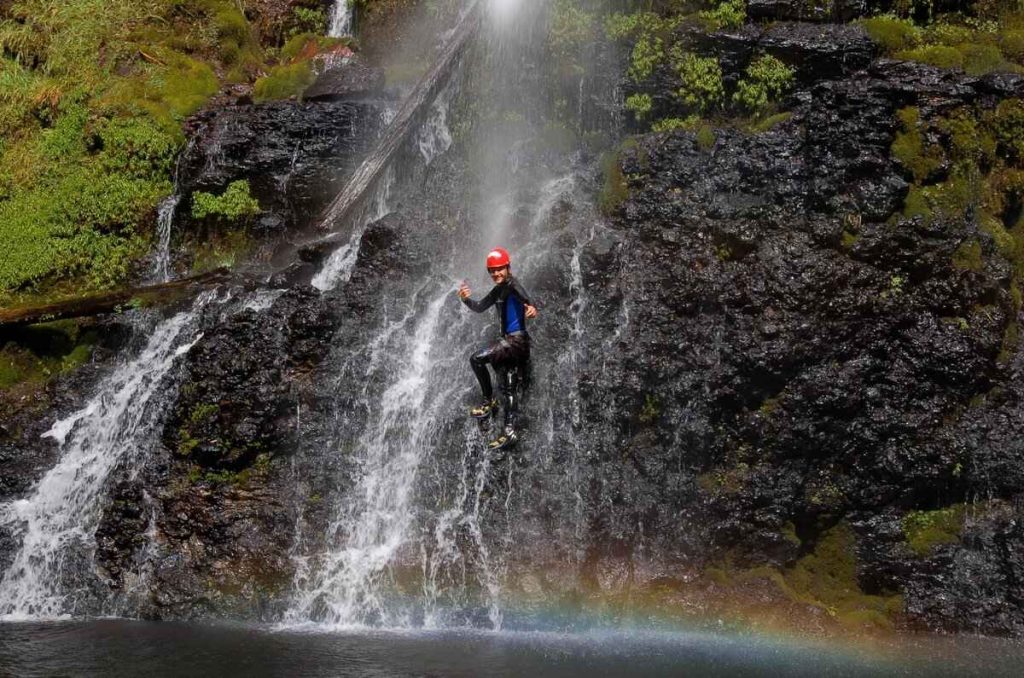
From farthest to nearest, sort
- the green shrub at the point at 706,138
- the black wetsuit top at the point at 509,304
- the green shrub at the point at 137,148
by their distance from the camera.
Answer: the green shrub at the point at 137,148
the green shrub at the point at 706,138
the black wetsuit top at the point at 509,304

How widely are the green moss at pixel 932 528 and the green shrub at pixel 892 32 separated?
691 cm

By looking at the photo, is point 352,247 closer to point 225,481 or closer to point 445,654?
point 225,481

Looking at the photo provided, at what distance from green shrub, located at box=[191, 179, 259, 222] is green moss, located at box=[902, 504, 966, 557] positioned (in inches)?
419

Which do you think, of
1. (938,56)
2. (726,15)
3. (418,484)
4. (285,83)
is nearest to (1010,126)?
(938,56)

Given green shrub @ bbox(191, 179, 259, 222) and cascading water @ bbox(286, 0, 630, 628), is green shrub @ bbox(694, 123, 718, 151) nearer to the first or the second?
cascading water @ bbox(286, 0, 630, 628)

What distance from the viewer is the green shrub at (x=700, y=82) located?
521 inches

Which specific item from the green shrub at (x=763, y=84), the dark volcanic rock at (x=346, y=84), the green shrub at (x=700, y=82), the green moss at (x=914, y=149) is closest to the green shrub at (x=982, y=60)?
the green moss at (x=914, y=149)

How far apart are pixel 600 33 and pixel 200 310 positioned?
777 centimetres

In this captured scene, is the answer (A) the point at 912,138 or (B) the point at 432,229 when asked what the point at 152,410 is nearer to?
(B) the point at 432,229

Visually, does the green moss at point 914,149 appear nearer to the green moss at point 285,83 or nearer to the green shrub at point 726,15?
the green shrub at point 726,15

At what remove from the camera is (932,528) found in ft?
31.9

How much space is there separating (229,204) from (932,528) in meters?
11.2

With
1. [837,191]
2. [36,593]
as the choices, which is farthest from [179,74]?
[837,191]

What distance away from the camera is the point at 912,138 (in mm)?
11227
